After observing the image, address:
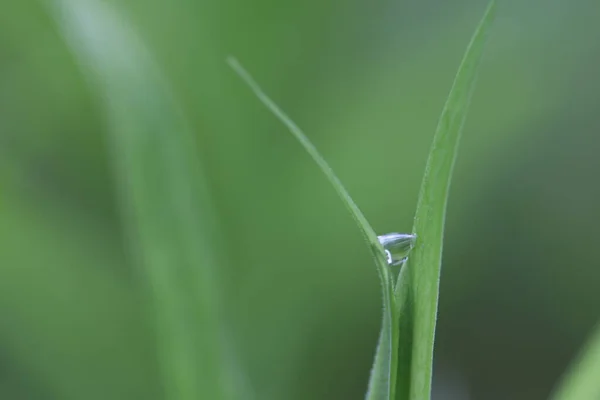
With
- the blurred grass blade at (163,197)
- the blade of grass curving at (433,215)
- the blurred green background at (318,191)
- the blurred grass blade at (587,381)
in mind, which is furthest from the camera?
the blurred green background at (318,191)

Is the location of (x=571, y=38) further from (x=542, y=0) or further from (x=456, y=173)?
(x=456, y=173)

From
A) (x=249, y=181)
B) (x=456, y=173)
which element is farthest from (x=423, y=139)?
(x=249, y=181)

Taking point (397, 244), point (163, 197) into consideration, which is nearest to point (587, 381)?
point (397, 244)

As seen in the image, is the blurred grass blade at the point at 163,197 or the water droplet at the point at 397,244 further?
the blurred grass blade at the point at 163,197

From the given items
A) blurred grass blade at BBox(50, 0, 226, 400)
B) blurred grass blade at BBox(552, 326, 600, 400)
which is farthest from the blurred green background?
blurred grass blade at BBox(552, 326, 600, 400)

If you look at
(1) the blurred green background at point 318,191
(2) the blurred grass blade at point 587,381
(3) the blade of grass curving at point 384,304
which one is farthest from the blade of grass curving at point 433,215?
(1) the blurred green background at point 318,191

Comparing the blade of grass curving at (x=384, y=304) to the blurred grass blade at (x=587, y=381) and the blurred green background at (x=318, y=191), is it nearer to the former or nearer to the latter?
the blurred grass blade at (x=587, y=381)
